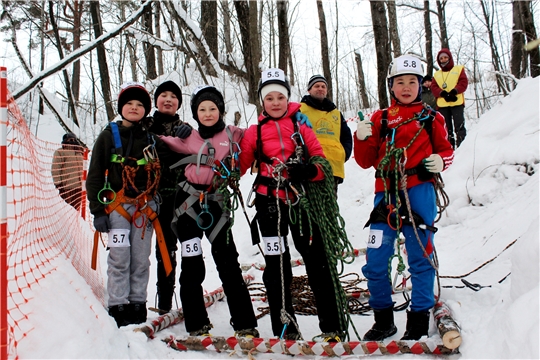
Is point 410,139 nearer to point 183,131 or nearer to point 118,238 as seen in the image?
point 183,131

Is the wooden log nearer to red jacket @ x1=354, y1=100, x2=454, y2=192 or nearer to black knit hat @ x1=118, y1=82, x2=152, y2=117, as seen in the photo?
red jacket @ x1=354, y1=100, x2=454, y2=192

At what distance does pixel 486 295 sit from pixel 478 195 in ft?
10.7

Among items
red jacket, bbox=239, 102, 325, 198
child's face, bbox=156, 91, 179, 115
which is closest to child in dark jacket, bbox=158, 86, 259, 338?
red jacket, bbox=239, 102, 325, 198

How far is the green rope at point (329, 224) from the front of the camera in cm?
298

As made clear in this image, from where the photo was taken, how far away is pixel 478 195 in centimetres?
598

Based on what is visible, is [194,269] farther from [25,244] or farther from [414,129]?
[414,129]

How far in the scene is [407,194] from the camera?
3.03 meters

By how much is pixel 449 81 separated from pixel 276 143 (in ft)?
20.0

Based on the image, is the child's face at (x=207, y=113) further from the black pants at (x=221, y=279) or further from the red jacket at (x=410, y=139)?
the red jacket at (x=410, y=139)

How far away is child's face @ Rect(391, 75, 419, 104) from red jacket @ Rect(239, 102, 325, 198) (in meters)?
0.72

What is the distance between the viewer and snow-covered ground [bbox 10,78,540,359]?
220 centimetres

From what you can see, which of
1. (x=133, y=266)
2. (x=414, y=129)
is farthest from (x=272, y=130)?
(x=133, y=266)

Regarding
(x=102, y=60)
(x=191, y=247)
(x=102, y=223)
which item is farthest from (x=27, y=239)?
(x=102, y=60)

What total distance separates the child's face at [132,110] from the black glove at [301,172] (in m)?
1.47
